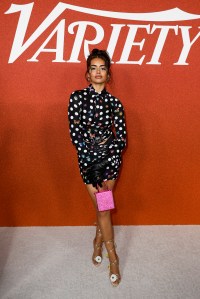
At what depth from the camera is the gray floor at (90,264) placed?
2.30 meters

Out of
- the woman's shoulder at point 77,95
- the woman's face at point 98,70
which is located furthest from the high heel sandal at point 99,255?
the woman's face at point 98,70

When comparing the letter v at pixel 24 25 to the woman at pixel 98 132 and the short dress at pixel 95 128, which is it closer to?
the woman at pixel 98 132

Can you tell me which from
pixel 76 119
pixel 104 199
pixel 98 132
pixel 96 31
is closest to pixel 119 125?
pixel 98 132

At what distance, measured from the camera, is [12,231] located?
3.10 metres

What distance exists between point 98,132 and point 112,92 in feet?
1.69

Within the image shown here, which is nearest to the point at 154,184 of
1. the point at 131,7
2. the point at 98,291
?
the point at 98,291

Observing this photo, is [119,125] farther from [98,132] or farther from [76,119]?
[76,119]

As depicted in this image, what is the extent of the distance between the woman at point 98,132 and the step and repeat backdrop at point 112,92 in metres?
0.35

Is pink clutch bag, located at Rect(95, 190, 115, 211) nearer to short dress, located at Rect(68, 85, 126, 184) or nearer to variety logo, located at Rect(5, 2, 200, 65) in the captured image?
short dress, located at Rect(68, 85, 126, 184)

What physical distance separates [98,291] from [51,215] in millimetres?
1054

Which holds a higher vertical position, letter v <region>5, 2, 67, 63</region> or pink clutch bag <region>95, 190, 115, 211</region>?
letter v <region>5, 2, 67, 63</region>

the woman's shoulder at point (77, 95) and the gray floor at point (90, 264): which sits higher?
the woman's shoulder at point (77, 95)

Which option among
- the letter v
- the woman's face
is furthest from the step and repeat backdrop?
the woman's face

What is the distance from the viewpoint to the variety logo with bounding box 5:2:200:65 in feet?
8.56
